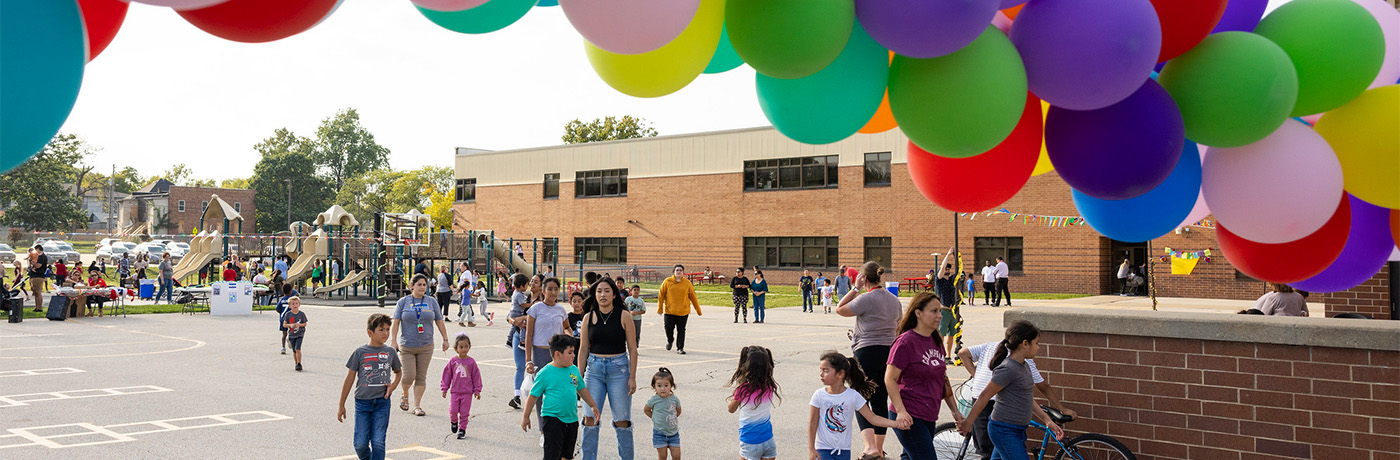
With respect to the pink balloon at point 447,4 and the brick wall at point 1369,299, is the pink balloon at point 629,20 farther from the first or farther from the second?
→ the brick wall at point 1369,299

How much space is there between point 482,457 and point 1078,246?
Result: 109 feet

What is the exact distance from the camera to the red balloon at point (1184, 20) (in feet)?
12.6

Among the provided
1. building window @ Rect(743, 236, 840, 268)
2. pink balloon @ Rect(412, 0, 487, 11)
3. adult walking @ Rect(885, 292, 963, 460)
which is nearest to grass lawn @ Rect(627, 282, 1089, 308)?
building window @ Rect(743, 236, 840, 268)

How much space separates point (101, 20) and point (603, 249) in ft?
160

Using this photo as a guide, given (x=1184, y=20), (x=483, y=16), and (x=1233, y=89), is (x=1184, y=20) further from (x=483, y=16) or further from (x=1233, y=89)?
(x=483, y=16)

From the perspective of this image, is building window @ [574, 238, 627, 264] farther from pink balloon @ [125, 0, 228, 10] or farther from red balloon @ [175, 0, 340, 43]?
pink balloon @ [125, 0, 228, 10]

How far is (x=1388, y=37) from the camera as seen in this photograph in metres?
4.91

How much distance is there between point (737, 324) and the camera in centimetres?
2314

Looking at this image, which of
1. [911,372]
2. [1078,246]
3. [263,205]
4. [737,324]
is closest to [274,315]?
[737,324]

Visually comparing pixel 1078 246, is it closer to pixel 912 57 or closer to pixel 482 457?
pixel 482 457

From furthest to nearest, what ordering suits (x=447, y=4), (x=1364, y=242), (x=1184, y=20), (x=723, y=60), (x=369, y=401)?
(x=369, y=401) → (x=1364, y=242) → (x=723, y=60) → (x=1184, y=20) → (x=447, y=4)

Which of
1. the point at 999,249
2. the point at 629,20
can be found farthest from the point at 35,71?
the point at 999,249

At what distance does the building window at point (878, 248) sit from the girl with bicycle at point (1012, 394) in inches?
1408

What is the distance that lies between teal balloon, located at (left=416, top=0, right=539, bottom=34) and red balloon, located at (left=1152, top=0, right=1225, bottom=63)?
2.56 meters
